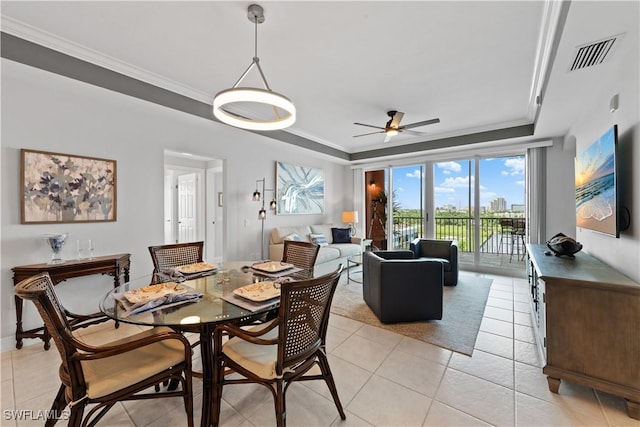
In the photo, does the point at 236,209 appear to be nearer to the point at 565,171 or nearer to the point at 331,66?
the point at 331,66

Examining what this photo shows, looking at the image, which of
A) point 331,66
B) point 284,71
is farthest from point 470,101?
point 284,71

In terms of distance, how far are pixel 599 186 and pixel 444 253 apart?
247 centimetres

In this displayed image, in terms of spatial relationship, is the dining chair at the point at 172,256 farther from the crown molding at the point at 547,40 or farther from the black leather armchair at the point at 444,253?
the crown molding at the point at 547,40

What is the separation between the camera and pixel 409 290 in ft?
9.64

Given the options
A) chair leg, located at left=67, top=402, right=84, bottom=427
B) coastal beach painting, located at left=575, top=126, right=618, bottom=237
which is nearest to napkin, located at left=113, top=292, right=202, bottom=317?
chair leg, located at left=67, top=402, right=84, bottom=427

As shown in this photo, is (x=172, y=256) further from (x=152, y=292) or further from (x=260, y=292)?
(x=260, y=292)

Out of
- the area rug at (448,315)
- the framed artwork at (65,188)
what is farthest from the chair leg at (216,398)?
the framed artwork at (65,188)

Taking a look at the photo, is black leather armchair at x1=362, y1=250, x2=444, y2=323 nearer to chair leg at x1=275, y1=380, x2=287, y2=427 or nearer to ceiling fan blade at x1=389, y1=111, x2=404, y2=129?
chair leg at x1=275, y1=380, x2=287, y2=427

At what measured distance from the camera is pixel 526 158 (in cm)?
475

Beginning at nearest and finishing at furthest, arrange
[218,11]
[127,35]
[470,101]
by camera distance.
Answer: [218,11] → [127,35] → [470,101]

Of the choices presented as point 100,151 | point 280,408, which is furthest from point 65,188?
point 280,408

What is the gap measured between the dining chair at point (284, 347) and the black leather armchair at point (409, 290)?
146cm

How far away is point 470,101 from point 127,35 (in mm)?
4004

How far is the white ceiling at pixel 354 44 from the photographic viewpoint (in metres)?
1.95
